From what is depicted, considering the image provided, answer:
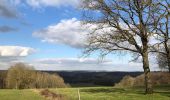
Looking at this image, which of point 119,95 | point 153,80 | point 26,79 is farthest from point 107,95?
point 26,79

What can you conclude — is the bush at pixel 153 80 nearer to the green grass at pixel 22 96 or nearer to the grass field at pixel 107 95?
the grass field at pixel 107 95

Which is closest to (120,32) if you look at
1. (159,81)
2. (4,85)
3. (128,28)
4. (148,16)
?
(128,28)

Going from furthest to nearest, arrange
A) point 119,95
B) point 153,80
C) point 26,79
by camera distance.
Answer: point 26,79 < point 153,80 < point 119,95

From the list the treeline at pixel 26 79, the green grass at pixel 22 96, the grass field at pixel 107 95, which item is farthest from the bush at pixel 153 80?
the green grass at pixel 22 96

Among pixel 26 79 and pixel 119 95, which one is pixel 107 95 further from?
pixel 26 79

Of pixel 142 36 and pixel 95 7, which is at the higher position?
pixel 95 7

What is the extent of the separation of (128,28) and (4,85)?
7050 centimetres

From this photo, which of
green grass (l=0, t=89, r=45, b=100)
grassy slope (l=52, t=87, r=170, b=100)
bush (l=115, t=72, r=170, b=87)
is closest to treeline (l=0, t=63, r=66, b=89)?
bush (l=115, t=72, r=170, b=87)

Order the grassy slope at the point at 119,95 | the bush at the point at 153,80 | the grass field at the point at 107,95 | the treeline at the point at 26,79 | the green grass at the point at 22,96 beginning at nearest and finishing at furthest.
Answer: the grassy slope at the point at 119,95 < the grass field at the point at 107,95 < the green grass at the point at 22,96 < the bush at the point at 153,80 < the treeline at the point at 26,79

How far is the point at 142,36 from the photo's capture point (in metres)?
36.0

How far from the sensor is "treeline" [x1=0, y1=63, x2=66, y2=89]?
312 feet

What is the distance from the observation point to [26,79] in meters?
97.4

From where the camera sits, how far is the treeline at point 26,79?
95.1 meters

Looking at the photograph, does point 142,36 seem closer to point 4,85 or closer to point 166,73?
point 166,73
